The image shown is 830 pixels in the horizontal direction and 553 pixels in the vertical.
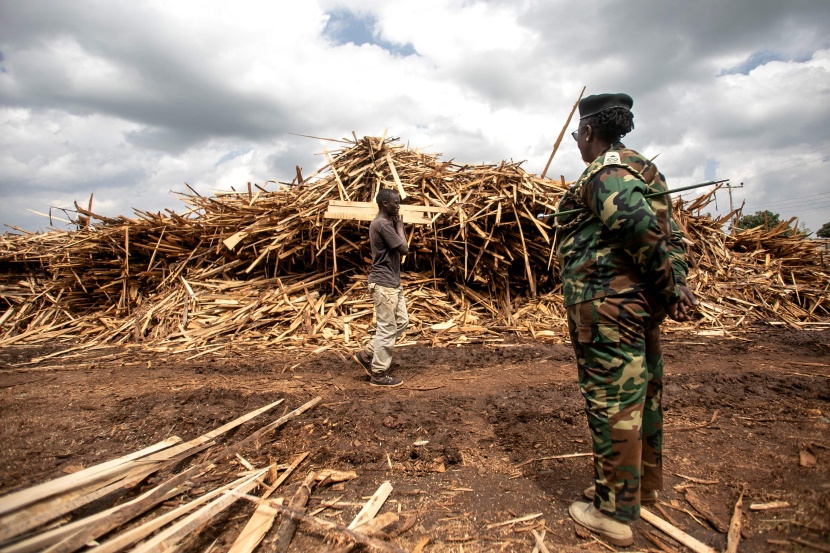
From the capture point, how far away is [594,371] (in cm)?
199

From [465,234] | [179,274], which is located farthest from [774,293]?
[179,274]

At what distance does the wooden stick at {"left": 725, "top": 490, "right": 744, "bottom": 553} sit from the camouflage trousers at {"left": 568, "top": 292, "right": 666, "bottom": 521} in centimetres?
43

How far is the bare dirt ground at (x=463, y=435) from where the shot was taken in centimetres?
211

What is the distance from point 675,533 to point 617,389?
2.55 ft

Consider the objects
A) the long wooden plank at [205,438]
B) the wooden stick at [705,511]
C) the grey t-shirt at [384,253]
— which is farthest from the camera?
the grey t-shirt at [384,253]

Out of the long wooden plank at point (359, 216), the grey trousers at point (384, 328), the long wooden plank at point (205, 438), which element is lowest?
the long wooden plank at point (205, 438)

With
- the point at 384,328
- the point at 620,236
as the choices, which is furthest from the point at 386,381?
the point at 620,236

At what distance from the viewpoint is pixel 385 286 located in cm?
467

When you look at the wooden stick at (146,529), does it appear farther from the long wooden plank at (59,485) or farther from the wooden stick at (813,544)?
the wooden stick at (813,544)

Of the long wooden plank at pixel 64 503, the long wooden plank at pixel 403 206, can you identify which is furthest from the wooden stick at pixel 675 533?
the long wooden plank at pixel 403 206

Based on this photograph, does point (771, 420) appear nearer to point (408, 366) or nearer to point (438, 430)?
point (438, 430)

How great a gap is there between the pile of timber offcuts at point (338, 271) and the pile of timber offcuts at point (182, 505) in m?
3.87

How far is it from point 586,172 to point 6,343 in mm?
10798

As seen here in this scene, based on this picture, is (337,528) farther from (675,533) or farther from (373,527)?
(675,533)
